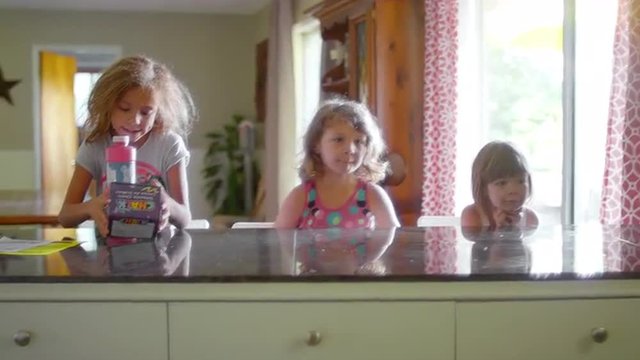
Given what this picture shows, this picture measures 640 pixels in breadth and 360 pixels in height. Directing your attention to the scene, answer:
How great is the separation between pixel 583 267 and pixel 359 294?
1.11 feet

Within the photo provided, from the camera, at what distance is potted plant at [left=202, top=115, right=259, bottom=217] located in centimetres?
661

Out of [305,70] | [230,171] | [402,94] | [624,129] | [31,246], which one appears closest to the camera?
[31,246]

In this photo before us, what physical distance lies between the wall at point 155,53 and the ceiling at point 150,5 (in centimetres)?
11

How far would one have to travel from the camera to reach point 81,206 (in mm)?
1462

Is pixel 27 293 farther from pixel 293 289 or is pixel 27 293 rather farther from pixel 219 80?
pixel 219 80

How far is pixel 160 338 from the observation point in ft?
3.36

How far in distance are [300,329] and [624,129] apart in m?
1.56

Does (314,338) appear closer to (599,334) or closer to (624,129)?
(599,334)

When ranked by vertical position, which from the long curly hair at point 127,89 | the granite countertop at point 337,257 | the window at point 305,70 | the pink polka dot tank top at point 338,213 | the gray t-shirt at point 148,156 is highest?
the window at point 305,70

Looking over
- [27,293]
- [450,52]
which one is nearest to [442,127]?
[450,52]

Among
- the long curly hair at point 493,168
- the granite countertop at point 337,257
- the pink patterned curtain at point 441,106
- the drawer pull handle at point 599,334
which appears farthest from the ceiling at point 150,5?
the drawer pull handle at point 599,334

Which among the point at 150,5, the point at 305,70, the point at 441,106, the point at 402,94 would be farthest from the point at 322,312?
the point at 150,5

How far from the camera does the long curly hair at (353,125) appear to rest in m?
1.85

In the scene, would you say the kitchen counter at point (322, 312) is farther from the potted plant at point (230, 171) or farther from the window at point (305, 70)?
the potted plant at point (230, 171)
